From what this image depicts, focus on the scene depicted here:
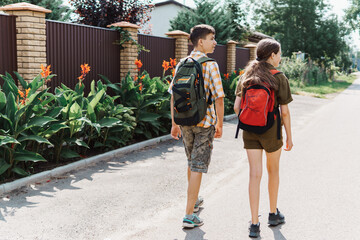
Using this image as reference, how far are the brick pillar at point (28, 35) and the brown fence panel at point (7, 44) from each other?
2.9 inches

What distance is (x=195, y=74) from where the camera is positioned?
3836 mm

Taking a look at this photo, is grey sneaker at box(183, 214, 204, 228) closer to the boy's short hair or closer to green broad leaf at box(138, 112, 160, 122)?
the boy's short hair

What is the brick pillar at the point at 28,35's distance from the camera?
23.2 ft

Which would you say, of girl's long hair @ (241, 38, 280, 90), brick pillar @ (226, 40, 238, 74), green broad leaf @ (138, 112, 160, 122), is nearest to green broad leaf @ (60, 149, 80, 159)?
green broad leaf @ (138, 112, 160, 122)

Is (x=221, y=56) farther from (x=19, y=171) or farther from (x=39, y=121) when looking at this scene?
(x=19, y=171)

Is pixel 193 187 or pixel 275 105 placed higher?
pixel 275 105

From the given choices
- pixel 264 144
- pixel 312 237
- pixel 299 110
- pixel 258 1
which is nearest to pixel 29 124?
pixel 264 144

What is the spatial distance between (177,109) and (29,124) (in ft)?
8.06

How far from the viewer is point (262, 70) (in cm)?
376

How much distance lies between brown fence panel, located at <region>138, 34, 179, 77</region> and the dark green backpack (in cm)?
704

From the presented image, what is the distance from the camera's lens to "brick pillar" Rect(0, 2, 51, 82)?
7.07m

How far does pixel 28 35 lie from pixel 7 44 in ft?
1.22

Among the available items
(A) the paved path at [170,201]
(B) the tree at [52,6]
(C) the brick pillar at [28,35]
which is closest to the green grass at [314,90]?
(B) the tree at [52,6]

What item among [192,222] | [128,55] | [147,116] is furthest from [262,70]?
[128,55]
